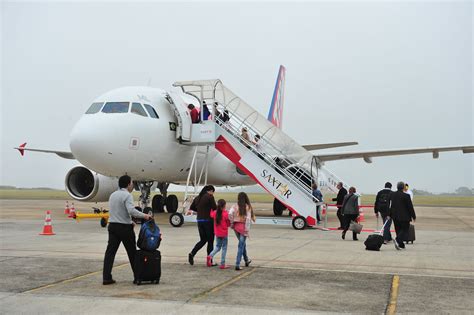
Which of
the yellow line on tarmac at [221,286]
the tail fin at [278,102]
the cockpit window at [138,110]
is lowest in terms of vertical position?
the yellow line on tarmac at [221,286]

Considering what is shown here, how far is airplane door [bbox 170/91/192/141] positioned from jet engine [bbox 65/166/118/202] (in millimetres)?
4341

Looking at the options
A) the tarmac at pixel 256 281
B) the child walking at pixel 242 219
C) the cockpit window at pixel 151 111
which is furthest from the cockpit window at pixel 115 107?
the child walking at pixel 242 219

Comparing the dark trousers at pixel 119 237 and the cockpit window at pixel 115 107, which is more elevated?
the cockpit window at pixel 115 107

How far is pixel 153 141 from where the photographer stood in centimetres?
1562

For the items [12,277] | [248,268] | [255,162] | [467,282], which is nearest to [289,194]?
[255,162]

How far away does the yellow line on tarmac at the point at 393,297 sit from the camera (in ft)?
18.5

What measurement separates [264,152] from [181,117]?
2869 millimetres

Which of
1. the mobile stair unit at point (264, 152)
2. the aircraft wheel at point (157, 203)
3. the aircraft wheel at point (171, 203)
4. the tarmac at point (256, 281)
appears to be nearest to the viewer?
the tarmac at point (256, 281)

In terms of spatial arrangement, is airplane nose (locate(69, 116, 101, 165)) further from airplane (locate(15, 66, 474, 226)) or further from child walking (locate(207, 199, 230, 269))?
child walking (locate(207, 199, 230, 269))

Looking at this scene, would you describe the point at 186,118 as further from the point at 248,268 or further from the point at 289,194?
the point at 248,268

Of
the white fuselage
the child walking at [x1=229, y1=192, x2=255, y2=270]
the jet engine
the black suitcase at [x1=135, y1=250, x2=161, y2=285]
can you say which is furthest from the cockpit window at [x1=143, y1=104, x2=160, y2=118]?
the black suitcase at [x1=135, y1=250, x2=161, y2=285]

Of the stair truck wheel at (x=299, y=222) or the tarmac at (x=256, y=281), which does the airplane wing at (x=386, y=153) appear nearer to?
the stair truck wheel at (x=299, y=222)

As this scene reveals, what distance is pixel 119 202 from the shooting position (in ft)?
23.7

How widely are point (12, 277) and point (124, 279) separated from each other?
1.54m
